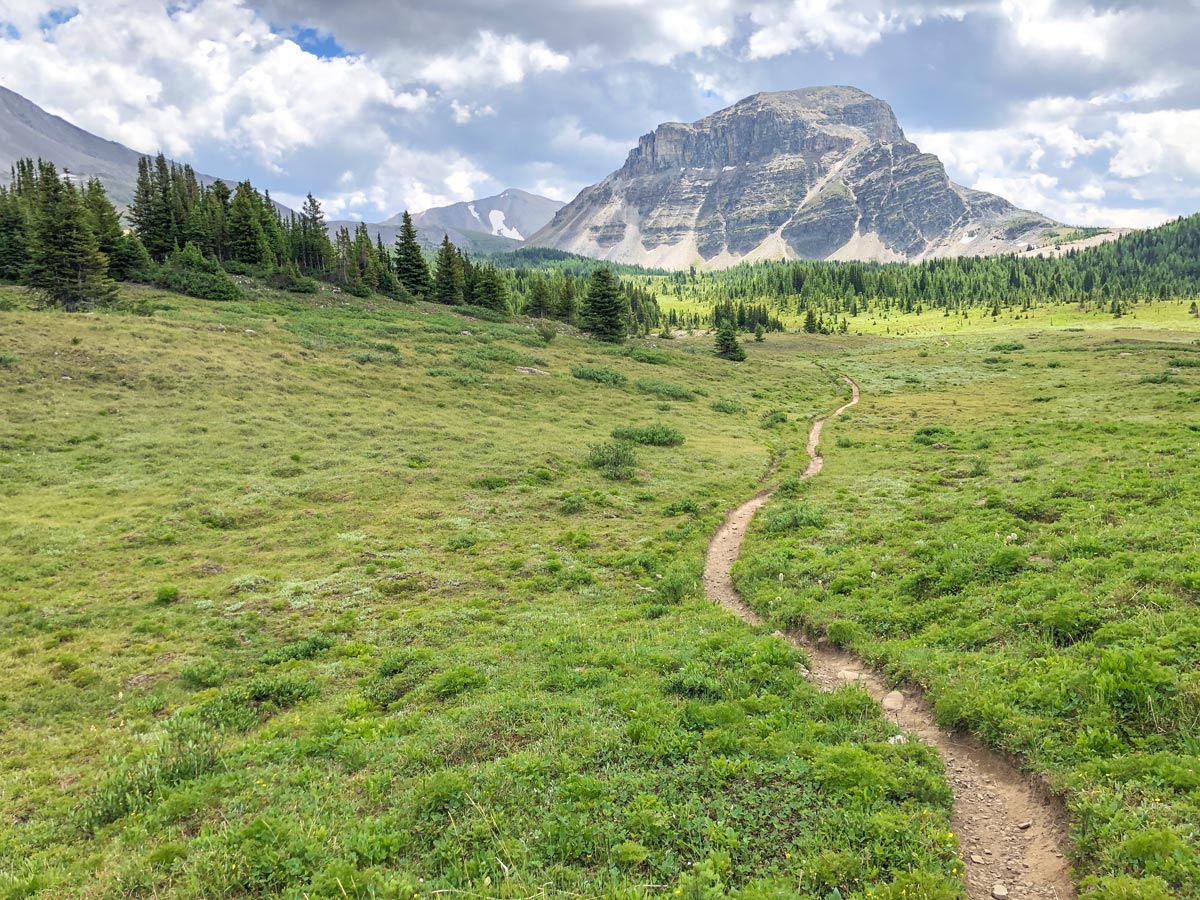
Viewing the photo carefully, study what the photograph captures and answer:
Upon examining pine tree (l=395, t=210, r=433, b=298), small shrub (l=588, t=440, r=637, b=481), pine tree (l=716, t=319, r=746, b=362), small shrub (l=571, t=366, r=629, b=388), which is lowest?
small shrub (l=588, t=440, r=637, b=481)

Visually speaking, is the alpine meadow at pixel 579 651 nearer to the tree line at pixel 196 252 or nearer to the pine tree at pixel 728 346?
the tree line at pixel 196 252

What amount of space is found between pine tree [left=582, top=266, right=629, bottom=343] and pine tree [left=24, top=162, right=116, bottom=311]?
6175 cm

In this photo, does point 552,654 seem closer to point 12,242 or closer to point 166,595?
point 166,595

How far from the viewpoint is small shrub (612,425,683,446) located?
41.1 metres

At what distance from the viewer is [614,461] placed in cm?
3412

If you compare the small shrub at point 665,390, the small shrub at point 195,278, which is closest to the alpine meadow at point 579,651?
the small shrub at point 665,390

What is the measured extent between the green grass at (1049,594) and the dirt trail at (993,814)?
1.18ft

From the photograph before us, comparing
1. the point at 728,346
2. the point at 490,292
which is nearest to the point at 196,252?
the point at 490,292

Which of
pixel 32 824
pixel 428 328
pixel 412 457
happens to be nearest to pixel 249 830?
pixel 32 824

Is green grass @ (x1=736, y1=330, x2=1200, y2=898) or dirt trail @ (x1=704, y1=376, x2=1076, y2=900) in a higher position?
green grass @ (x1=736, y1=330, x2=1200, y2=898)

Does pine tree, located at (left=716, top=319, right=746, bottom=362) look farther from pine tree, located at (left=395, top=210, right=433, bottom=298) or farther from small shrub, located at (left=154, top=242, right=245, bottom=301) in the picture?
small shrub, located at (left=154, top=242, right=245, bottom=301)

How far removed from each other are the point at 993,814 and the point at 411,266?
367ft

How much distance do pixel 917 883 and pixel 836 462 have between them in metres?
29.6

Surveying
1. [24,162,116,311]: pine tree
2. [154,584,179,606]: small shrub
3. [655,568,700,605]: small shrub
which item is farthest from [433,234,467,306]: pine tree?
[655,568,700,605]: small shrub
